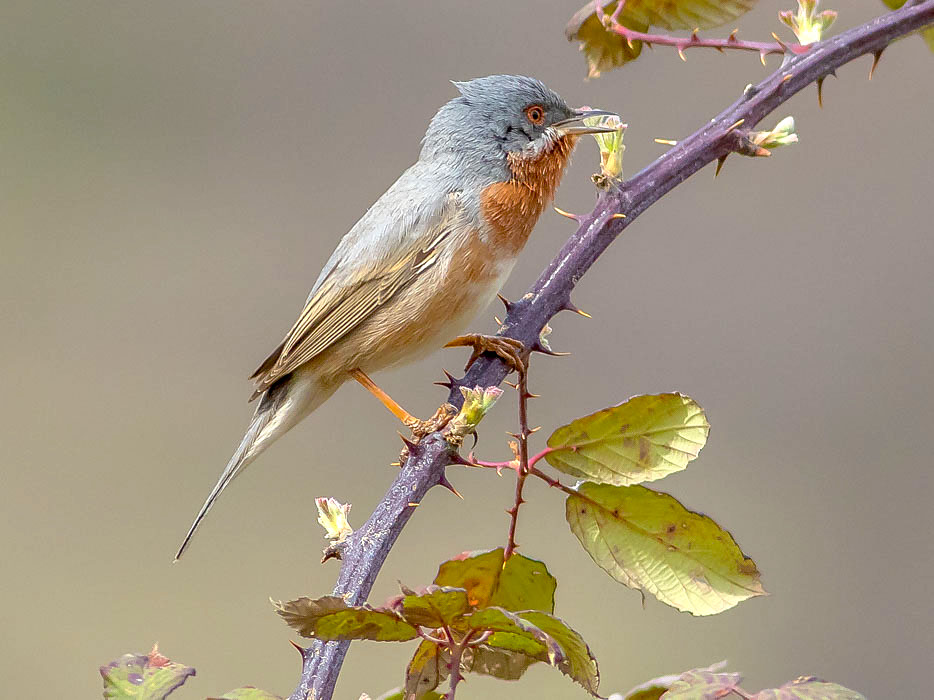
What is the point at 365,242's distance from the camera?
298 centimetres

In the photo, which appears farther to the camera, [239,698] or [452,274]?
[452,274]

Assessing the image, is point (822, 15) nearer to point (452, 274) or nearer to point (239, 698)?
point (452, 274)

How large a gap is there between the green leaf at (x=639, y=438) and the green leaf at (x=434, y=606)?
1.04ft

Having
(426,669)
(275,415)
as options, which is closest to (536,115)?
(275,415)

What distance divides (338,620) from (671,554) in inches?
17.8

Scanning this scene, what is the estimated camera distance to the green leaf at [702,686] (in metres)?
1.07

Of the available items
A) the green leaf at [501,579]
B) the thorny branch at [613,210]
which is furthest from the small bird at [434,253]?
the green leaf at [501,579]

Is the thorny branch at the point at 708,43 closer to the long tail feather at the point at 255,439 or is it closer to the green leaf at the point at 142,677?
the green leaf at the point at 142,677

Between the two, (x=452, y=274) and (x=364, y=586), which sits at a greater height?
(x=452, y=274)

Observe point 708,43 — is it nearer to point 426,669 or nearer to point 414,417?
point 426,669

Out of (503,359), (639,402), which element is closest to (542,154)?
(503,359)

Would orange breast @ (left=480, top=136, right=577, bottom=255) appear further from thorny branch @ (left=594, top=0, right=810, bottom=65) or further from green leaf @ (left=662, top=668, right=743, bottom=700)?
green leaf @ (left=662, top=668, right=743, bottom=700)

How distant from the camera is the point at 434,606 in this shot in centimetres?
107

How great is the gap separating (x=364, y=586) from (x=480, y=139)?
1849 mm
